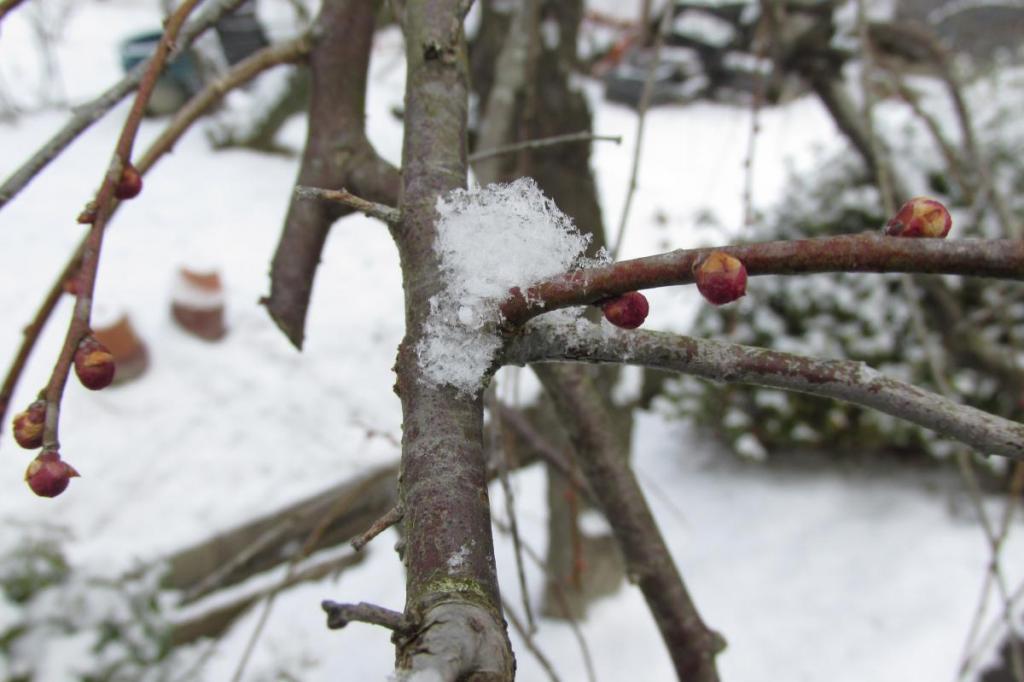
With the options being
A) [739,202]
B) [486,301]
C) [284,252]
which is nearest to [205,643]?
[284,252]

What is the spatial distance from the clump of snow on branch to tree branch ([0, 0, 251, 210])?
0.40 metres

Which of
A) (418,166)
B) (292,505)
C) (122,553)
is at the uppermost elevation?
(292,505)

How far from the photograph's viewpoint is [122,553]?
104 inches

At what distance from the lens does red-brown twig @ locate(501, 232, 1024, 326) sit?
39 centimetres

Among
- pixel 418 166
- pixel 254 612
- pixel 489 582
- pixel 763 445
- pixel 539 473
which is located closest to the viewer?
pixel 489 582

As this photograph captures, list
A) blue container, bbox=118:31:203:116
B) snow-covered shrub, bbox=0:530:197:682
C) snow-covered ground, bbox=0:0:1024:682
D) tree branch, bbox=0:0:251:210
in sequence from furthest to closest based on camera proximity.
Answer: blue container, bbox=118:31:203:116 → snow-covered ground, bbox=0:0:1024:682 → snow-covered shrub, bbox=0:530:197:682 → tree branch, bbox=0:0:251:210

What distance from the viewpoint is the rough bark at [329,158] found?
101 centimetres

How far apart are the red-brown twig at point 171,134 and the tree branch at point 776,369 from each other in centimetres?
50

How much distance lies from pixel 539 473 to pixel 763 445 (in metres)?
1.08

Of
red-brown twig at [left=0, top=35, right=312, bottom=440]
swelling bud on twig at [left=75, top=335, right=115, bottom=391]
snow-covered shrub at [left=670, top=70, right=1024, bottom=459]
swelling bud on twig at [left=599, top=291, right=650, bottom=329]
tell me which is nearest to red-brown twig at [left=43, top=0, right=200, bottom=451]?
swelling bud on twig at [left=75, top=335, right=115, bottom=391]

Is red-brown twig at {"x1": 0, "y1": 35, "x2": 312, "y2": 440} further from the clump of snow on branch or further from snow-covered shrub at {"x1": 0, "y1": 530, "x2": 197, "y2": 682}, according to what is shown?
snow-covered shrub at {"x1": 0, "y1": 530, "x2": 197, "y2": 682}

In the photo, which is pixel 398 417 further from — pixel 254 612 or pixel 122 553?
pixel 122 553

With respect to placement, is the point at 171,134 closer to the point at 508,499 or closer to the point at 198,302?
the point at 508,499

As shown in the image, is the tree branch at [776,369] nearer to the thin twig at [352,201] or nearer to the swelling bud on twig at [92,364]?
the thin twig at [352,201]
